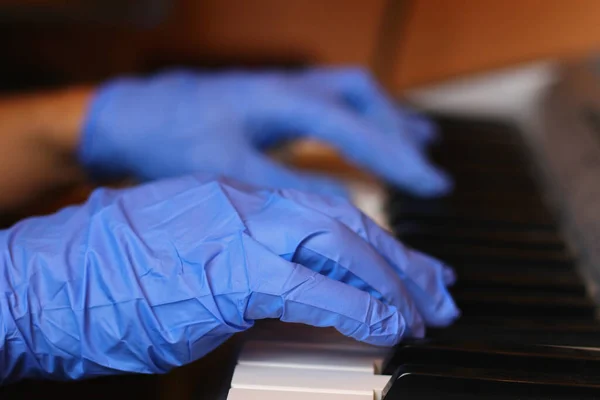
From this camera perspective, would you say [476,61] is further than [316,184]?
Yes

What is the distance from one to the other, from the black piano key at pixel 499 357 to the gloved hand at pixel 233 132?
0.38 m

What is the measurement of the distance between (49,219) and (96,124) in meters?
0.41

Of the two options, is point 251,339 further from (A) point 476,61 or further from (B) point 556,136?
(A) point 476,61

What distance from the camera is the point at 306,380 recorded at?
665mm

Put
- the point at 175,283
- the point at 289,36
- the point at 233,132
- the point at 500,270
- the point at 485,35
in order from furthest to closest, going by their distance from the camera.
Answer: the point at 289,36 < the point at 485,35 < the point at 233,132 < the point at 500,270 < the point at 175,283

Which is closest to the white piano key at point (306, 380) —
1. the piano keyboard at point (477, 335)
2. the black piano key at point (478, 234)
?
the piano keyboard at point (477, 335)

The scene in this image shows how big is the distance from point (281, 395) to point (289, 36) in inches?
75.4

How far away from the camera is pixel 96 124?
1070 millimetres

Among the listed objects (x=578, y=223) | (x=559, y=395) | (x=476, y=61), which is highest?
(x=476, y=61)

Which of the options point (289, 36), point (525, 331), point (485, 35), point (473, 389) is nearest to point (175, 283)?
point (473, 389)

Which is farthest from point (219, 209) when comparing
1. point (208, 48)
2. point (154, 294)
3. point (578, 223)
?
point (208, 48)

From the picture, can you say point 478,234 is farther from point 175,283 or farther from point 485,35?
point 485,35

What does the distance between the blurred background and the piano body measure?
25 cm

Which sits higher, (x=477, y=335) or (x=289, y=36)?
(x=289, y=36)
